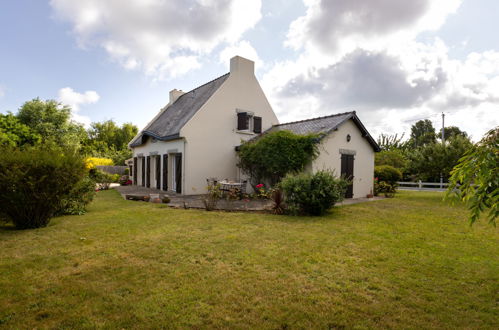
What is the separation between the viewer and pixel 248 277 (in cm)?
361

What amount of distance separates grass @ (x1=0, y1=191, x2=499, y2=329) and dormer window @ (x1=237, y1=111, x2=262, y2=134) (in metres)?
9.54

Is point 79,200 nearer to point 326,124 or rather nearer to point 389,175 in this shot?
point 326,124

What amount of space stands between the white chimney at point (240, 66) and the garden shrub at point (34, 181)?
10805 millimetres

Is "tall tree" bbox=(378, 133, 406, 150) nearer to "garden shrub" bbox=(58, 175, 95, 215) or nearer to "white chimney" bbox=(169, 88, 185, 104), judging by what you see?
"white chimney" bbox=(169, 88, 185, 104)

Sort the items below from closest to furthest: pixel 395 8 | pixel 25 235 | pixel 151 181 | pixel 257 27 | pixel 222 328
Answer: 1. pixel 222 328
2. pixel 25 235
3. pixel 395 8
4. pixel 257 27
5. pixel 151 181

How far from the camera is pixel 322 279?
11.7ft

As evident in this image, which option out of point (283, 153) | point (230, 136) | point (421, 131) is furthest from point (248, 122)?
point (421, 131)

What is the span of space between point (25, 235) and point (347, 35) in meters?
11.5

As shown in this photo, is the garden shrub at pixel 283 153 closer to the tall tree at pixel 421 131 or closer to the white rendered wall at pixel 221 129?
the white rendered wall at pixel 221 129

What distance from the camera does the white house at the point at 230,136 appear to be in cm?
1289

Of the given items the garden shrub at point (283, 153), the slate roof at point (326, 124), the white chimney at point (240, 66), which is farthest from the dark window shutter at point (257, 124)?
the garden shrub at point (283, 153)

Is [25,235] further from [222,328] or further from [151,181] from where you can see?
[151,181]

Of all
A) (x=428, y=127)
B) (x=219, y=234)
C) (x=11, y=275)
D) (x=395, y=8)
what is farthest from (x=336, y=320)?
(x=428, y=127)

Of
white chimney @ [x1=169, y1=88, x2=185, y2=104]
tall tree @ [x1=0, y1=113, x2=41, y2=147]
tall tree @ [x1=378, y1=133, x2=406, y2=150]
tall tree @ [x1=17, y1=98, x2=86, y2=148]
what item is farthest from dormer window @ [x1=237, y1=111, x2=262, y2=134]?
tall tree @ [x1=378, y1=133, x2=406, y2=150]
